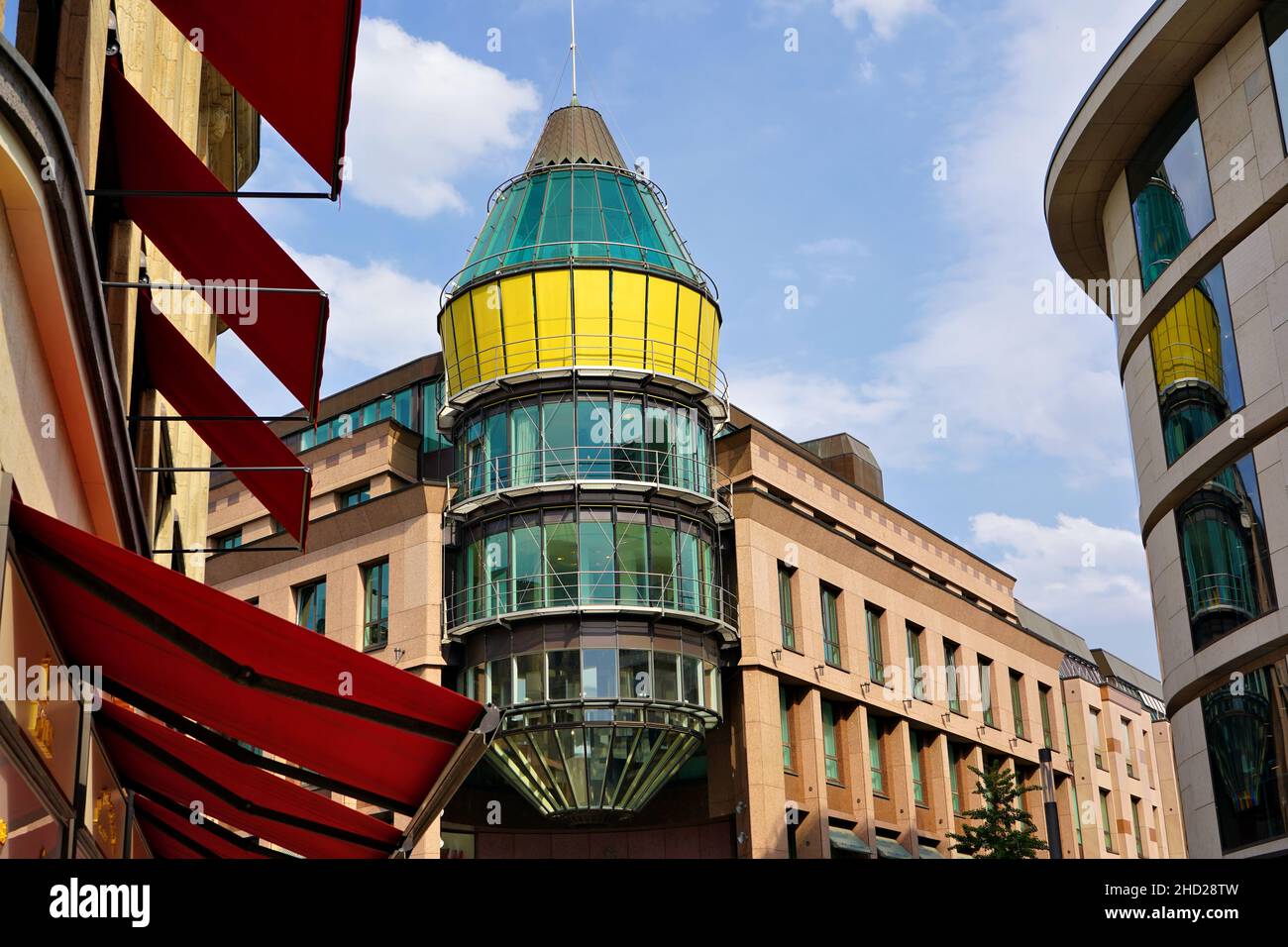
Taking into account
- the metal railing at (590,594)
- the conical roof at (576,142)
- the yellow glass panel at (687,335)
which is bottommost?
the metal railing at (590,594)

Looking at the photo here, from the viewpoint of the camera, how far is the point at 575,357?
3709cm

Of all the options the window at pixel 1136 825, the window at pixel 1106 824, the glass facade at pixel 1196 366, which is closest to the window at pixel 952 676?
the window at pixel 1106 824

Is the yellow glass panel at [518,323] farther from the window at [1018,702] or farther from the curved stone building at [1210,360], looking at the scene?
the window at [1018,702]

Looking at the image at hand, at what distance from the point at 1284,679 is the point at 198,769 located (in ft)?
56.8

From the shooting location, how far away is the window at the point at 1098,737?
5731 centimetres

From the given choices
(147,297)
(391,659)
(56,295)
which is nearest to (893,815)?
(391,659)

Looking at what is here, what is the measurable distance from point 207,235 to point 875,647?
35820mm

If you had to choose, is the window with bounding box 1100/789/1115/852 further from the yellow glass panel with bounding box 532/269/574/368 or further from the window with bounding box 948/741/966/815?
the yellow glass panel with bounding box 532/269/574/368

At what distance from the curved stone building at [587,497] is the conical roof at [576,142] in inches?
41.2

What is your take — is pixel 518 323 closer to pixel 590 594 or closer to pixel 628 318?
pixel 628 318

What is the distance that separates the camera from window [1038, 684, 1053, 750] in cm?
5309

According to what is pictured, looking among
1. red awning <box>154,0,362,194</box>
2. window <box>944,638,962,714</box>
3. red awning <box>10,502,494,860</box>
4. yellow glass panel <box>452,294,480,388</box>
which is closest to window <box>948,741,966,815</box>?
window <box>944,638,962,714</box>

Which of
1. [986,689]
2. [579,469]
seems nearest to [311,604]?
[579,469]

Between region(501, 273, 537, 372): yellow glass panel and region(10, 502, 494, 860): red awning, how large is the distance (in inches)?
1120
